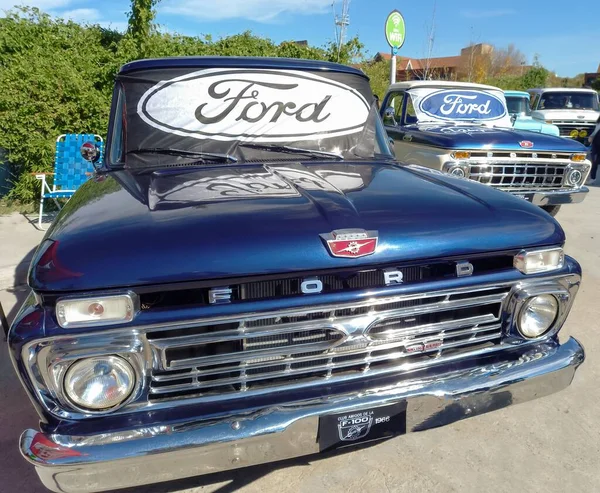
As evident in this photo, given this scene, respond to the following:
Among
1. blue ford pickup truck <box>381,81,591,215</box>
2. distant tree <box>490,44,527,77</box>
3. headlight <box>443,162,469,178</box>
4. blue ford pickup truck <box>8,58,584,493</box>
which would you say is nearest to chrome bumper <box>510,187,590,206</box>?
blue ford pickup truck <box>381,81,591,215</box>

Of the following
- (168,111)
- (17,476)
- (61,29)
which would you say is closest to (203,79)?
(168,111)

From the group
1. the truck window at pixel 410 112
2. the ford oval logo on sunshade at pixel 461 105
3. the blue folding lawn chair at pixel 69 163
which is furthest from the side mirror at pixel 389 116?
the blue folding lawn chair at pixel 69 163

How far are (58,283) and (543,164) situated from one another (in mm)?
6360

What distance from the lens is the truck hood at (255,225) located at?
1725mm

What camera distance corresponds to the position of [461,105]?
7.71 meters

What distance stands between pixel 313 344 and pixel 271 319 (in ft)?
0.62

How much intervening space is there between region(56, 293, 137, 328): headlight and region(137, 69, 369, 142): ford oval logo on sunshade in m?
1.51

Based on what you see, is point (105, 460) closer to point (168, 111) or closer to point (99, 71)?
point (168, 111)

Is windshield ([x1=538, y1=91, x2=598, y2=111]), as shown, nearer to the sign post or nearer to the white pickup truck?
the white pickup truck

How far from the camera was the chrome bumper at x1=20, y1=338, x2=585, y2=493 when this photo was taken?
171cm

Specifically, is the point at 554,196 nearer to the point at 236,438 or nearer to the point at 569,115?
the point at 236,438

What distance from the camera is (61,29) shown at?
802 centimetres

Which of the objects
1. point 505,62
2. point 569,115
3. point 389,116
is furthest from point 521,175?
point 505,62

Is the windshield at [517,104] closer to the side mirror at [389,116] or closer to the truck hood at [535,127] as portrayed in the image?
the truck hood at [535,127]
